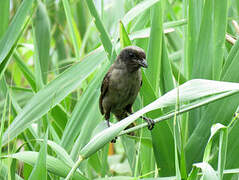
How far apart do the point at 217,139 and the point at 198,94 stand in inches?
21.0

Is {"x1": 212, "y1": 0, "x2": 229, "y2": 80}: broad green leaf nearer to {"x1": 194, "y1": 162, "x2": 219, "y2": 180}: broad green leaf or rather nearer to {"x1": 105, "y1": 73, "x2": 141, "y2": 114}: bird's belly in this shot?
{"x1": 105, "y1": 73, "x2": 141, "y2": 114}: bird's belly

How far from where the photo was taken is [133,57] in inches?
100

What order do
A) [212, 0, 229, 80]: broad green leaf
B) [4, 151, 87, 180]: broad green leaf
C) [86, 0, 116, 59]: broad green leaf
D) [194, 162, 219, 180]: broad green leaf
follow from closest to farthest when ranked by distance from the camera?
[194, 162, 219, 180]: broad green leaf
[4, 151, 87, 180]: broad green leaf
[86, 0, 116, 59]: broad green leaf
[212, 0, 229, 80]: broad green leaf

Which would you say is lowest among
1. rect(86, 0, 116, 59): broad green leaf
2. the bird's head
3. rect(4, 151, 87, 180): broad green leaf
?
rect(4, 151, 87, 180): broad green leaf

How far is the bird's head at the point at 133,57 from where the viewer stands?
8.12 feet

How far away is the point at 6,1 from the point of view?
2.39 meters

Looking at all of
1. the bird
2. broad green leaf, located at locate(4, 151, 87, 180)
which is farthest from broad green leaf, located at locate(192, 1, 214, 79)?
broad green leaf, located at locate(4, 151, 87, 180)

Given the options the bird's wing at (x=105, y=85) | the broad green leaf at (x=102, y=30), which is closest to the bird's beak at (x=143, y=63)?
the broad green leaf at (x=102, y=30)

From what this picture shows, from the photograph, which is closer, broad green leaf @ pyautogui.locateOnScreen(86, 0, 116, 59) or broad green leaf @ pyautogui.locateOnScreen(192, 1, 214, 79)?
broad green leaf @ pyautogui.locateOnScreen(86, 0, 116, 59)

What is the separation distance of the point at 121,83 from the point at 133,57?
0.35 metres

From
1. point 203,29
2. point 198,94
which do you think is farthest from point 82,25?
point 198,94

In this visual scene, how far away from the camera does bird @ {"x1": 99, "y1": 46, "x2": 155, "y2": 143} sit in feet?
8.90

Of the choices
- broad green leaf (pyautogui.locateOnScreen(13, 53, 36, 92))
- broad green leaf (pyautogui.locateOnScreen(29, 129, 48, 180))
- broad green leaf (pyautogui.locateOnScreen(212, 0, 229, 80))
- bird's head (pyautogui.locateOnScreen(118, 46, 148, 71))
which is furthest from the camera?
broad green leaf (pyautogui.locateOnScreen(13, 53, 36, 92))

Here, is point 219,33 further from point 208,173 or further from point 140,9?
point 208,173
